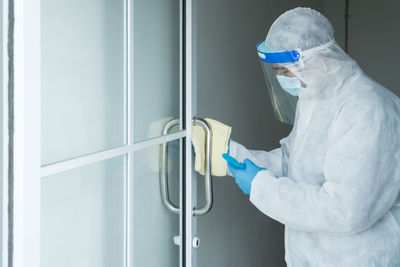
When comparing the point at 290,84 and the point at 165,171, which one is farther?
the point at 290,84

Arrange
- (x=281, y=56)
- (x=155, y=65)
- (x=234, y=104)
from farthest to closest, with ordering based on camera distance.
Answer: (x=234, y=104), (x=281, y=56), (x=155, y=65)

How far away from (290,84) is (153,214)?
1.89 ft

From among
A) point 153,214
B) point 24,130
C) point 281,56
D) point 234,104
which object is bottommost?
point 153,214

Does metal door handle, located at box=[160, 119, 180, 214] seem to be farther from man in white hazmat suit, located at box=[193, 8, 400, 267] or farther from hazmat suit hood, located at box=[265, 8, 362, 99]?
hazmat suit hood, located at box=[265, 8, 362, 99]

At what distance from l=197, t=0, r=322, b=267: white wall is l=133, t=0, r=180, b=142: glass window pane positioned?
1.50 feet

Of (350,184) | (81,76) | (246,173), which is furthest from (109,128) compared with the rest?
(350,184)

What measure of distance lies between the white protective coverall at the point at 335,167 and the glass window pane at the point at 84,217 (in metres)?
0.49

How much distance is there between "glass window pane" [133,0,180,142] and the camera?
3.48ft

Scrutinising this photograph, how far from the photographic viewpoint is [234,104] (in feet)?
6.86

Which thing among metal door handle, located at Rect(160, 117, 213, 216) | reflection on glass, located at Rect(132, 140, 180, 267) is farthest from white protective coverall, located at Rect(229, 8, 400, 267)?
reflection on glass, located at Rect(132, 140, 180, 267)

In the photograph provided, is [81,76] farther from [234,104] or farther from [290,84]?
[234,104]

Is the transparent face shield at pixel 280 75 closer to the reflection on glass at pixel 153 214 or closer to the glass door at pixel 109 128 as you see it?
the glass door at pixel 109 128

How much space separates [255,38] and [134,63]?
Answer: 1.42 meters

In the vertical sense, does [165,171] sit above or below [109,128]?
below
